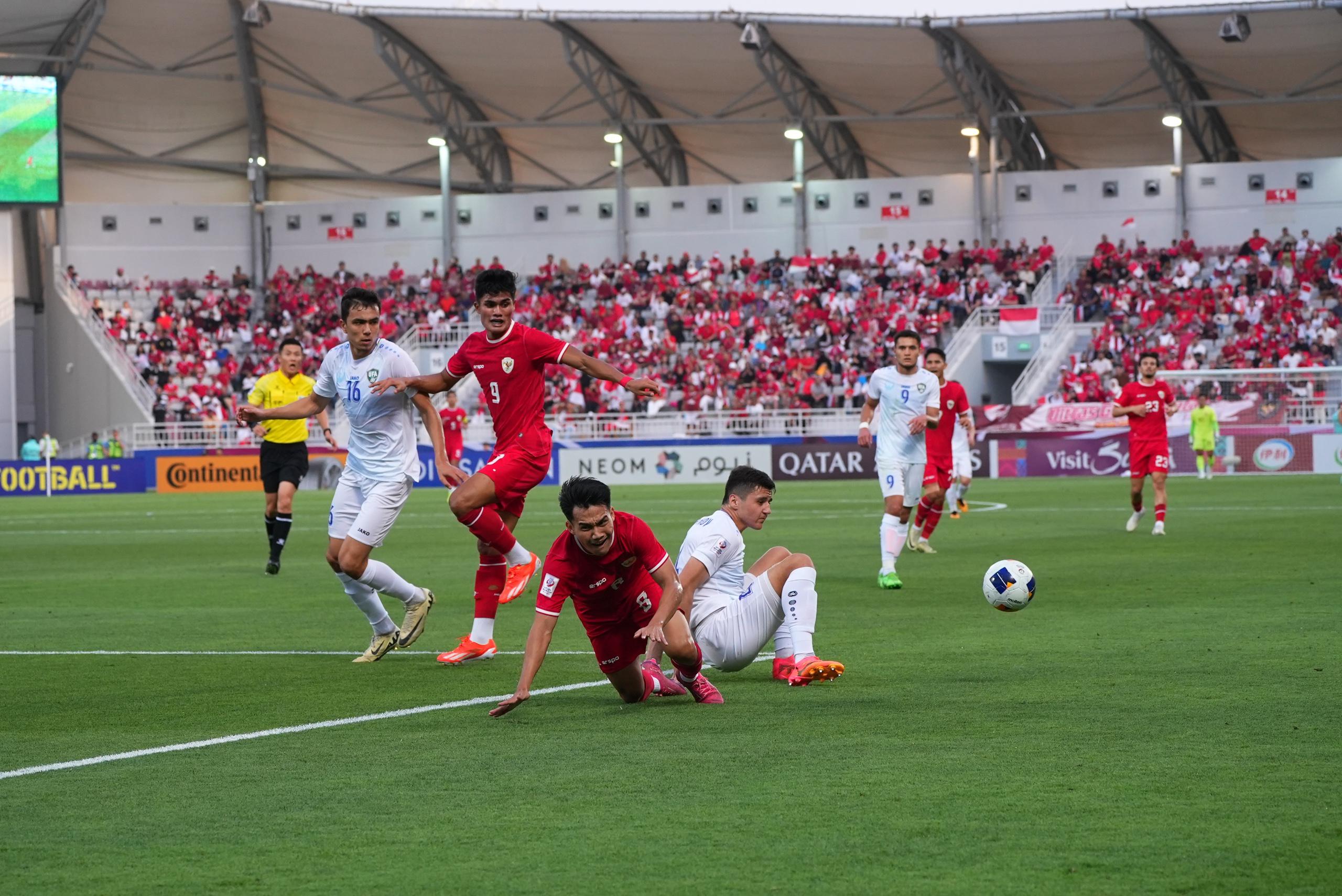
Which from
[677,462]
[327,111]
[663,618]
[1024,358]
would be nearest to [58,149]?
[327,111]

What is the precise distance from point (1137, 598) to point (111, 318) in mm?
50245

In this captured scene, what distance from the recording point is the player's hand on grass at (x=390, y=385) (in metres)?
10.3

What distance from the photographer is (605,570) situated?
7.61 meters

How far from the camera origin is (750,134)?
60.0 m

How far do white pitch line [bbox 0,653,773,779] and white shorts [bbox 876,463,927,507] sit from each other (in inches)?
272

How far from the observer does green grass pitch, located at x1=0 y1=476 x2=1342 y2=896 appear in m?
4.79

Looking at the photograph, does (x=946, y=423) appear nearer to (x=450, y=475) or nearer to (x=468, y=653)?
(x=450, y=475)

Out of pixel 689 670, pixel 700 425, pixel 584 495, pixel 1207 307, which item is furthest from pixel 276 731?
pixel 1207 307

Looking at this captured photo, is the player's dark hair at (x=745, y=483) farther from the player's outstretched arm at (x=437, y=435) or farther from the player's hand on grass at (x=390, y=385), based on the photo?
the player's hand on grass at (x=390, y=385)

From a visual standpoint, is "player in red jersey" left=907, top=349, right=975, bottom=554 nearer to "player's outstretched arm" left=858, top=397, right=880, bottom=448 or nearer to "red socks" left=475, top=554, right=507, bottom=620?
"player's outstretched arm" left=858, top=397, right=880, bottom=448

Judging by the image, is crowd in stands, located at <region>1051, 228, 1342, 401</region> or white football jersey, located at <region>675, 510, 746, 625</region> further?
crowd in stands, located at <region>1051, 228, 1342, 401</region>

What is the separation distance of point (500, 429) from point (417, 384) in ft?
2.08

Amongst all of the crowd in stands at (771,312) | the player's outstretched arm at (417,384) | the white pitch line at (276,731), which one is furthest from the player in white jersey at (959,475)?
the crowd in stands at (771,312)

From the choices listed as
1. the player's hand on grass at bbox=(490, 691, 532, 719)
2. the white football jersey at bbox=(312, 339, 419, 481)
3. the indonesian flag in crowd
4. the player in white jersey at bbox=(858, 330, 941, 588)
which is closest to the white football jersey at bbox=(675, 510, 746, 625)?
the player's hand on grass at bbox=(490, 691, 532, 719)
